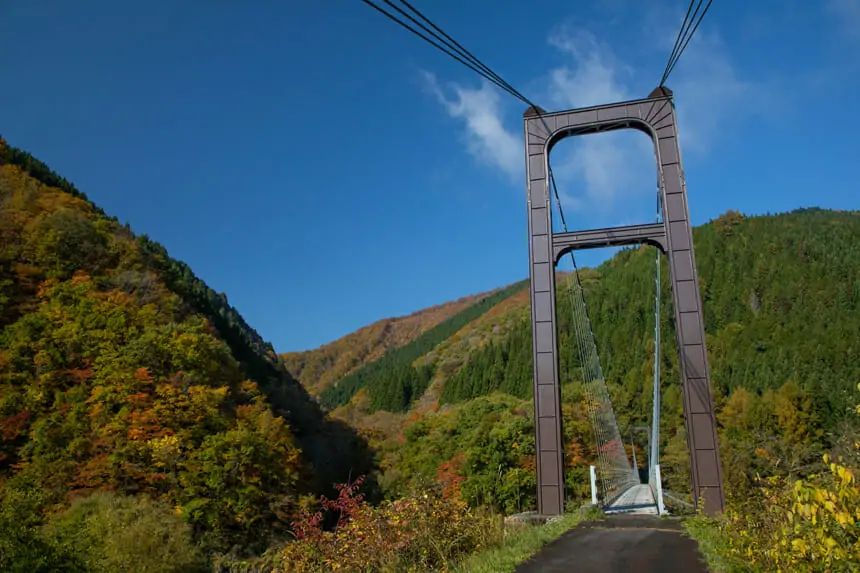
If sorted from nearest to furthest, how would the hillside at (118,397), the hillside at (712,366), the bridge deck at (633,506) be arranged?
the bridge deck at (633,506) → the hillside at (118,397) → the hillside at (712,366)

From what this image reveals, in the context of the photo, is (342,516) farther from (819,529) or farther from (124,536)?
(124,536)

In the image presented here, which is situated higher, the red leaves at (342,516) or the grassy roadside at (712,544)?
the red leaves at (342,516)

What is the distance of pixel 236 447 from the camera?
2397 cm

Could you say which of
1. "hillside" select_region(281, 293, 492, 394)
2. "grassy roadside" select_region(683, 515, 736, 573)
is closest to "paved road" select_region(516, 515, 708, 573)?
"grassy roadside" select_region(683, 515, 736, 573)

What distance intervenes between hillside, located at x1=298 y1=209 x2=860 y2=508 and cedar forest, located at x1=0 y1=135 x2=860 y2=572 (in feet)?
0.92

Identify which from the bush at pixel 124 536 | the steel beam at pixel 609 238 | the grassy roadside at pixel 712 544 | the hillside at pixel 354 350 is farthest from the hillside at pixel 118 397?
the hillside at pixel 354 350

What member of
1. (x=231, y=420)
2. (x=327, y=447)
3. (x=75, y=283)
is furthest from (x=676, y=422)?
(x=75, y=283)

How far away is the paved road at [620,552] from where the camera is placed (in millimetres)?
4812

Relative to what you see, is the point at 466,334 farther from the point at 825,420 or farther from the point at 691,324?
the point at 691,324

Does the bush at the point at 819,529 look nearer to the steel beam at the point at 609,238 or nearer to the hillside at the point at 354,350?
the steel beam at the point at 609,238

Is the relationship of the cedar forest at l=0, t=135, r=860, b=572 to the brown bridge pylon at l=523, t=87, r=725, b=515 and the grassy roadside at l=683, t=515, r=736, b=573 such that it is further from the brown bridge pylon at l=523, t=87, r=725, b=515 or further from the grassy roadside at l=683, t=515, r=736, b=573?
the brown bridge pylon at l=523, t=87, r=725, b=515

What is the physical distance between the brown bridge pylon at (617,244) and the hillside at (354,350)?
403ft

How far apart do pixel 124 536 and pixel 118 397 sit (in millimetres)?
9582

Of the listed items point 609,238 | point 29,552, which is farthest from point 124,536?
point 609,238
